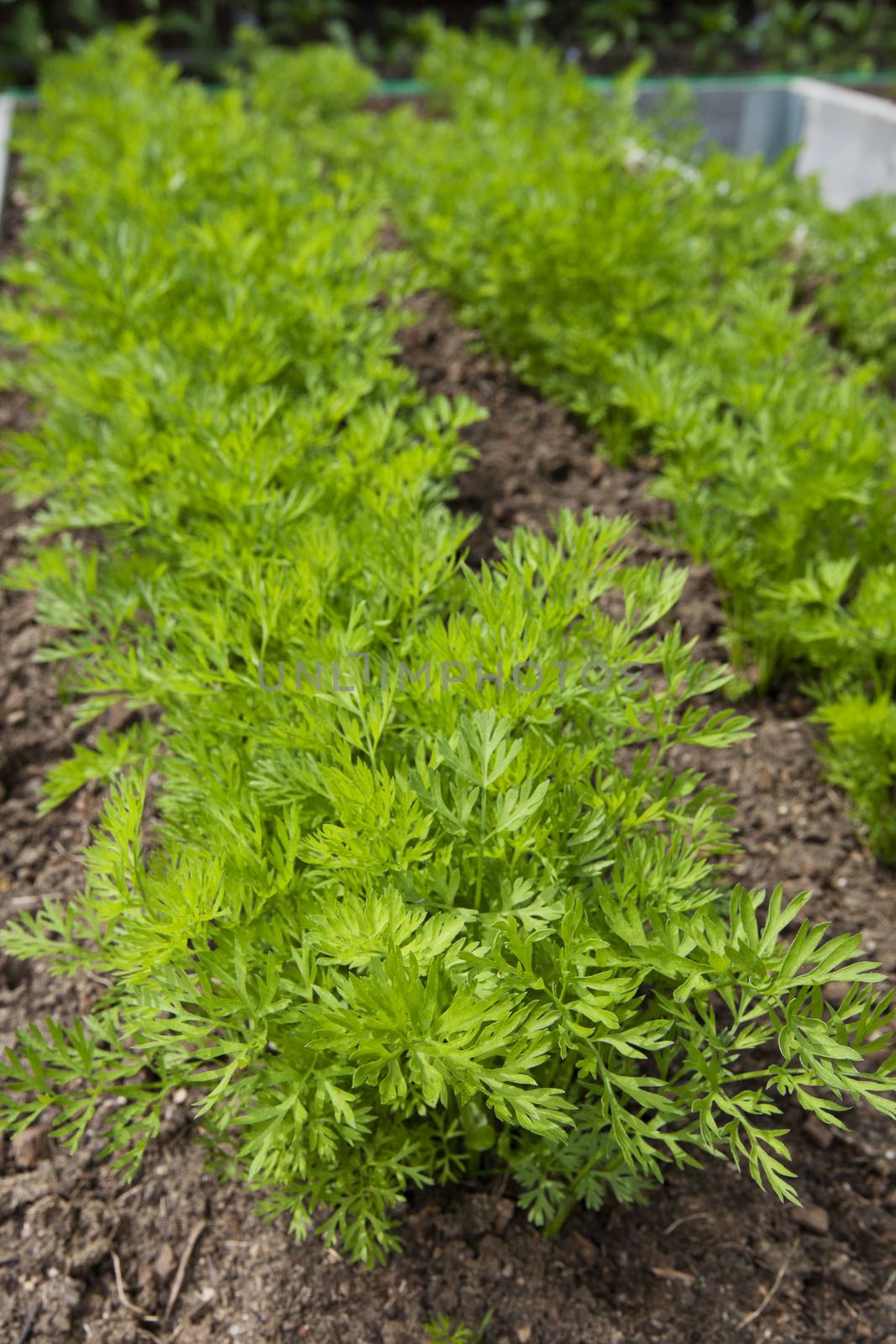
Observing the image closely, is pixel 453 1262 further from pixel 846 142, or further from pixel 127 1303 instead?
pixel 846 142

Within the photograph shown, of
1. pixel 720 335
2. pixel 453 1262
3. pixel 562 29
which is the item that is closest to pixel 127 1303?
pixel 453 1262

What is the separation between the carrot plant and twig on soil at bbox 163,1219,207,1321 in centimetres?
19

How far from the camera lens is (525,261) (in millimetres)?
3729

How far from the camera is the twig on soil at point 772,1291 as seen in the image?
185 centimetres

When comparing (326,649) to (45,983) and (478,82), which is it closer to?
(45,983)

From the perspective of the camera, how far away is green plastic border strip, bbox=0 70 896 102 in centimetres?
777

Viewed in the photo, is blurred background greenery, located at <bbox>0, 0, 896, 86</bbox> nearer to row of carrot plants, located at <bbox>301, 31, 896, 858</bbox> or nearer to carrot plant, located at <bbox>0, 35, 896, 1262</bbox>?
row of carrot plants, located at <bbox>301, 31, 896, 858</bbox>

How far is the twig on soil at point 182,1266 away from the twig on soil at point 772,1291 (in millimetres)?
922

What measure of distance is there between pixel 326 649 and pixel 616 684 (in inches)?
19.1

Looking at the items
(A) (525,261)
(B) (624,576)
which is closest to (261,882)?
(B) (624,576)

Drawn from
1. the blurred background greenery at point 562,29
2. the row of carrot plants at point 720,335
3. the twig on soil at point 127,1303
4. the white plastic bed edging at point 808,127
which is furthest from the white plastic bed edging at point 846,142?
the twig on soil at point 127,1303

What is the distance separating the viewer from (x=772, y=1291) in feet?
6.21

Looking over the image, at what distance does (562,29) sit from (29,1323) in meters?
10.7

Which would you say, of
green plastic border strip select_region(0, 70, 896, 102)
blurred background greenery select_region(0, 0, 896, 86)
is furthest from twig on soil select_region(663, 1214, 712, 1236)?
blurred background greenery select_region(0, 0, 896, 86)
